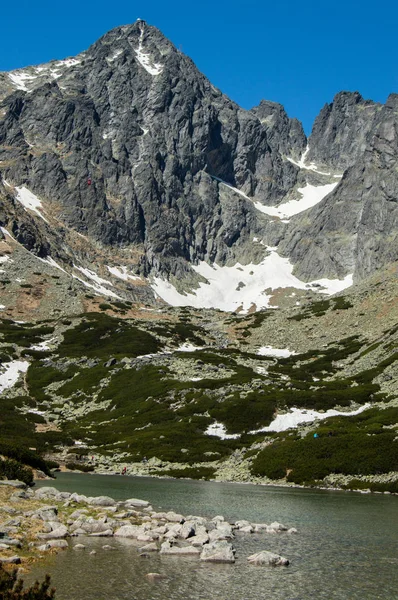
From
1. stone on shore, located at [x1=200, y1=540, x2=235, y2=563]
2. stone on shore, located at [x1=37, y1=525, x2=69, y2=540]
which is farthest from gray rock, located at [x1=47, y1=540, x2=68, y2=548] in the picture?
stone on shore, located at [x1=200, y1=540, x2=235, y2=563]

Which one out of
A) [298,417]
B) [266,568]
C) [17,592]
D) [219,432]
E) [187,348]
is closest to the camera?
[17,592]

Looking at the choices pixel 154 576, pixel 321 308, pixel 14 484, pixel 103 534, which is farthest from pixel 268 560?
pixel 321 308

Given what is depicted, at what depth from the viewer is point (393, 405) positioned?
2938 inches

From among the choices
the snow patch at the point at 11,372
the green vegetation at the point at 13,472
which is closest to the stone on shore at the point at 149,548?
the green vegetation at the point at 13,472

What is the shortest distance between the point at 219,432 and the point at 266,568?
2224 inches

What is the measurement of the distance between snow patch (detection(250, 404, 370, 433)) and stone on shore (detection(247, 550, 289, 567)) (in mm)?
53902

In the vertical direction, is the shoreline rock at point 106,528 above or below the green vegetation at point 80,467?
below

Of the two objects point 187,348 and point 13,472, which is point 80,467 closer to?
point 13,472

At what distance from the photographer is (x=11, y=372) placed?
117m

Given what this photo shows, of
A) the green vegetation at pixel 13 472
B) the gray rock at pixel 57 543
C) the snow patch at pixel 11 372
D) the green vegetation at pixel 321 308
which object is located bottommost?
the gray rock at pixel 57 543

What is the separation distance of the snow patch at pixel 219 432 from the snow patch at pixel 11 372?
153ft

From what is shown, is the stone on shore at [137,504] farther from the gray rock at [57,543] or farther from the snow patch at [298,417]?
the snow patch at [298,417]

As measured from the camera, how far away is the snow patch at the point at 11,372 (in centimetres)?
11050

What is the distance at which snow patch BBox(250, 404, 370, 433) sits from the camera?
7588cm
